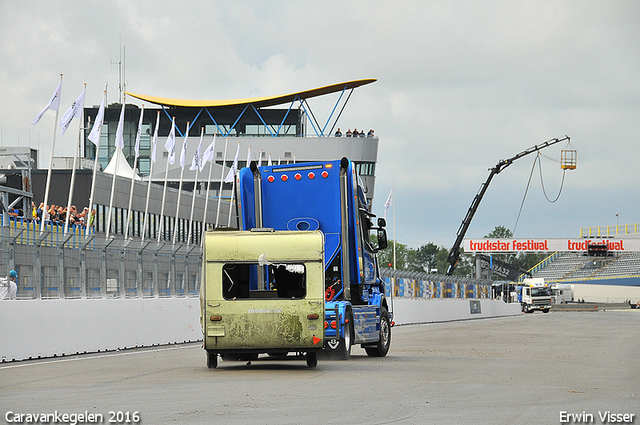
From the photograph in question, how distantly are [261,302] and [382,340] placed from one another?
5.41m

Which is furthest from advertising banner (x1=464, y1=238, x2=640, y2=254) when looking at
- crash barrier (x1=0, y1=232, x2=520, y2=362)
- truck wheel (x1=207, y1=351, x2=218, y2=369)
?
A: truck wheel (x1=207, y1=351, x2=218, y2=369)

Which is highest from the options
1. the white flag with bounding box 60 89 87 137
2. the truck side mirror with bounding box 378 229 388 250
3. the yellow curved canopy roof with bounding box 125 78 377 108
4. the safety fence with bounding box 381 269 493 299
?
the yellow curved canopy roof with bounding box 125 78 377 108

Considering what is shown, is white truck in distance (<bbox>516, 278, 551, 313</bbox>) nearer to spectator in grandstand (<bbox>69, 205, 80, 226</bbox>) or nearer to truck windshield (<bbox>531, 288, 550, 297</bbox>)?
truck windshield (<bbox>531, 288, 550, 297</bbox>)

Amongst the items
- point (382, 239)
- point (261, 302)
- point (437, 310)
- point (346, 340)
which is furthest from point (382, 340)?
point (437, 310)

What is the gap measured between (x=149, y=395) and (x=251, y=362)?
6.71m

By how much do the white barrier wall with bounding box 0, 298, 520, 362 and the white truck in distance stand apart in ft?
205

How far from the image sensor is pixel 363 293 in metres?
18.8

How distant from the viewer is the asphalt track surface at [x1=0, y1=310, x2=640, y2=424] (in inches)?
389

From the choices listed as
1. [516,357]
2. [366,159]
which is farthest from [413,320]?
[366,159]

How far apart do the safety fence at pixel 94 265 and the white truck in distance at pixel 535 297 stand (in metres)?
61.9

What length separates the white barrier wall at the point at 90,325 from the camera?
1816cm

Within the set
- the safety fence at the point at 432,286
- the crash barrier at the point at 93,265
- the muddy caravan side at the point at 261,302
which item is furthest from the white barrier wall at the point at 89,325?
the safety fence at the point at 432,286

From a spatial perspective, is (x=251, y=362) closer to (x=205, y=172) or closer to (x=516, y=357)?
(x=516, y=357)

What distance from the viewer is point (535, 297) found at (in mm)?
85562
